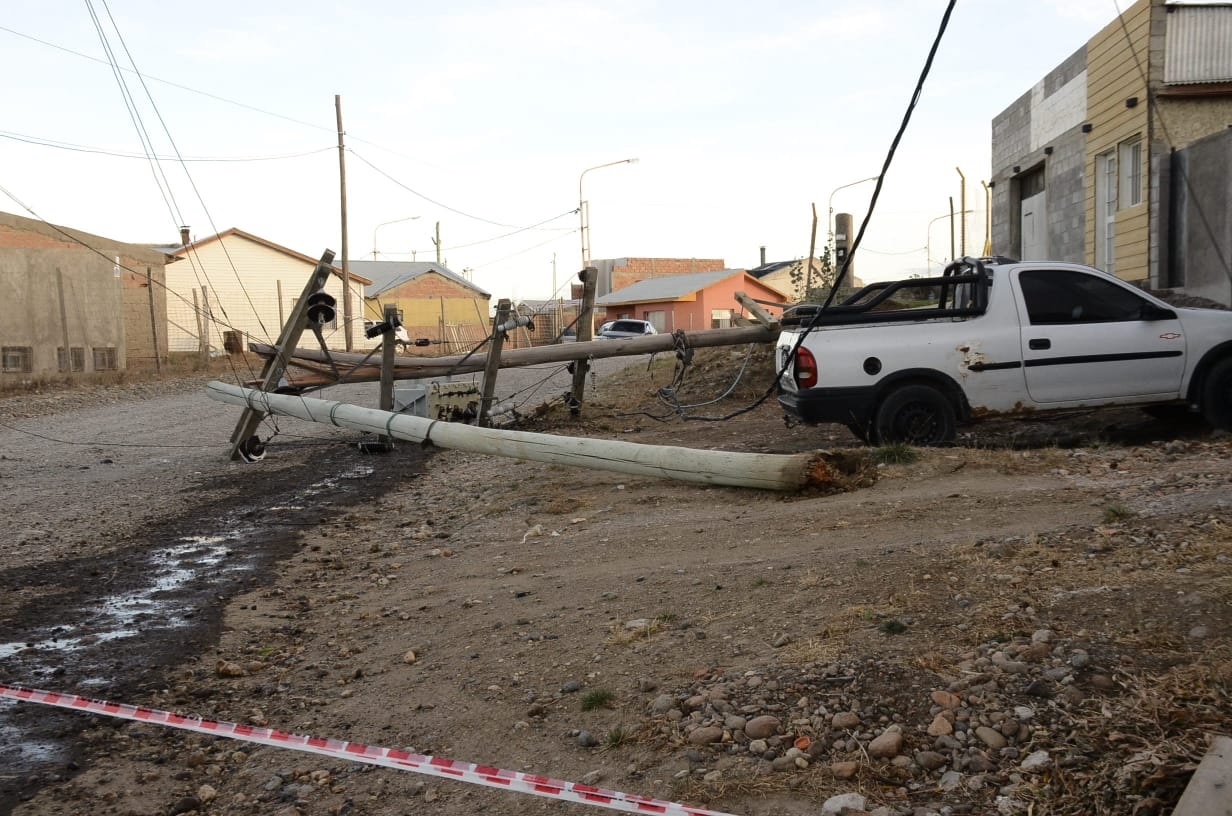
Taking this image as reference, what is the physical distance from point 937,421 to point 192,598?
6.46 meters

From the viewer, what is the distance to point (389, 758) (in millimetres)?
4027

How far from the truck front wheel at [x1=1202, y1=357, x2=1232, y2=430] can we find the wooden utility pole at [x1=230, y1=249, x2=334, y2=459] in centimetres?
940

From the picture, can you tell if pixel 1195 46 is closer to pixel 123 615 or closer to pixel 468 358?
pixel 468 358

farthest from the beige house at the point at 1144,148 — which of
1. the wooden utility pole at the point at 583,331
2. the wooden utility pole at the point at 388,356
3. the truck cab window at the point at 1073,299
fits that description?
the wooden utility pole at the point at 388,356

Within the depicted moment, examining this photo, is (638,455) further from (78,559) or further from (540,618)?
(78,559)

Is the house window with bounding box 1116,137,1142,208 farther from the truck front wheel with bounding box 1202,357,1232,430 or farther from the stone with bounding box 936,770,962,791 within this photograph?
the stone with bounding box 936,770,962,791

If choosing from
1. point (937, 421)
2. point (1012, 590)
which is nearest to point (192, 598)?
point (1012, 590)

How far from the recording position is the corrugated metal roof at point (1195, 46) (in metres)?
15.6

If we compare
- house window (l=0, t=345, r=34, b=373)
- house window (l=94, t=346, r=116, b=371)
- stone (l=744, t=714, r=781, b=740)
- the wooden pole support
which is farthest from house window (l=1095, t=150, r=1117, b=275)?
house window (l=94, t=346, r=116, b=371)

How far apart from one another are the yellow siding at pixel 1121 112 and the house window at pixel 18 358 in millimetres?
22068

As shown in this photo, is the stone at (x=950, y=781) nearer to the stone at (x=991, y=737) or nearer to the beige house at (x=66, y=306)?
the stone at (x=991, y=737)

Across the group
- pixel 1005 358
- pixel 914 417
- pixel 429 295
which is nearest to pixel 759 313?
pixel 914 417

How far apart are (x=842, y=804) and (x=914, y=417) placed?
686 cm

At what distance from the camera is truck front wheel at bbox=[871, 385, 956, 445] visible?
32.5ft
